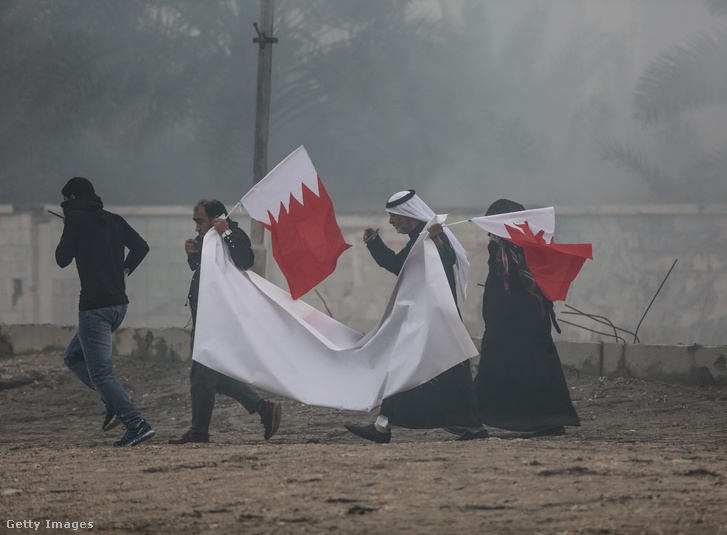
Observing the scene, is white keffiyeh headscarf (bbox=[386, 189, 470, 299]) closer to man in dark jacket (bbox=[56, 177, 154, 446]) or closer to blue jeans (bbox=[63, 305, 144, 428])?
man in dark jacket (bbox=[56, 177, 154, 446])

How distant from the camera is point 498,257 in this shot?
659 cm

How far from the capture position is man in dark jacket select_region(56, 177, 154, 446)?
588cm

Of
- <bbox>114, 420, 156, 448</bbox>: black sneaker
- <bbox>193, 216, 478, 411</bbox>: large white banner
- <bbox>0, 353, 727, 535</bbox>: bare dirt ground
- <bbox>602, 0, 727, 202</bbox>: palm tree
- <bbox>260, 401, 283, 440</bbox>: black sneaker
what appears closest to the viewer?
<bbox>0, 353, 727, 535</bbox>: bare dirt ground

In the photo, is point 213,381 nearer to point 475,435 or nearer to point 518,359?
point 475,435

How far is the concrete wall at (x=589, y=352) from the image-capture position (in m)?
8.58

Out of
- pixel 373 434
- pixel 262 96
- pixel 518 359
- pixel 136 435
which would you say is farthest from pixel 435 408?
pixel 262 96

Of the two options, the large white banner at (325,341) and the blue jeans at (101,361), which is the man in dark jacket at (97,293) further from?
the large white banner at (325,341)

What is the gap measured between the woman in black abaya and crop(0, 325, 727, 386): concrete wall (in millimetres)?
2657

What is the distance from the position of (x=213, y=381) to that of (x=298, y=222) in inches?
52.5

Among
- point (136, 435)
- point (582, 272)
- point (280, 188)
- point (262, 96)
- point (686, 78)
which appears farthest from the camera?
point (686, 78)

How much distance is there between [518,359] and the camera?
646 cm

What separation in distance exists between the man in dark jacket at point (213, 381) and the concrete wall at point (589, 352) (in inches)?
141

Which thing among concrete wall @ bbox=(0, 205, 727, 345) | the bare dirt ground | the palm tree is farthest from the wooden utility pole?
the palm tree

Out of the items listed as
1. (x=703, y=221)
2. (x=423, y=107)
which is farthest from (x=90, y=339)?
(x=423, y=107)
